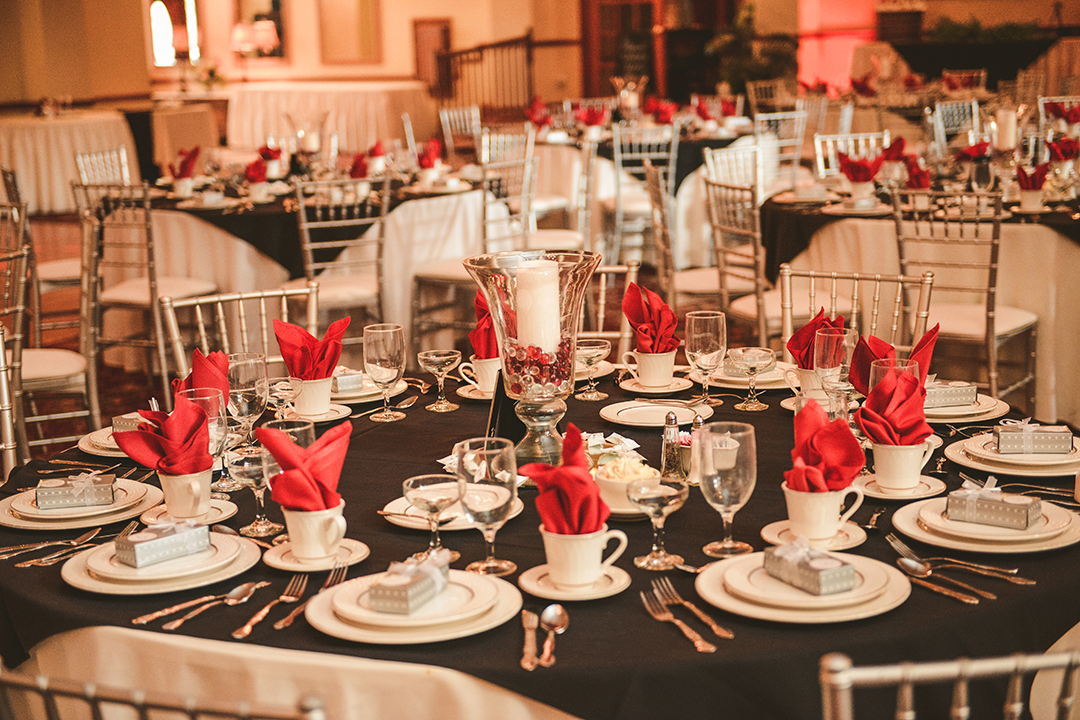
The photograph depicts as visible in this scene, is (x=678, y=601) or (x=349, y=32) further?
(x=349, y=32)

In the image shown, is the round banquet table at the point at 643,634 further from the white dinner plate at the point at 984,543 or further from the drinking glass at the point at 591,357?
the drinking glass at the point at 591,357

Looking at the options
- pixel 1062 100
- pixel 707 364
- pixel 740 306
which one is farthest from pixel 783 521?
pixel 1062 100

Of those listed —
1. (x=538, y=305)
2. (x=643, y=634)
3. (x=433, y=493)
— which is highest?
(x=538, y=305)

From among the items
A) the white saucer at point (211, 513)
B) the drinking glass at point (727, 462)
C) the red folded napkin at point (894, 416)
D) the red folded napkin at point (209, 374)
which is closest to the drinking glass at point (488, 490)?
the drinking glass at point (727, 462)

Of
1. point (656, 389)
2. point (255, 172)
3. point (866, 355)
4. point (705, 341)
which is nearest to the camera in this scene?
point (866, 355)

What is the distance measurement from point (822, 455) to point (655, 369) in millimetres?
874

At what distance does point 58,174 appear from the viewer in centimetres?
1136

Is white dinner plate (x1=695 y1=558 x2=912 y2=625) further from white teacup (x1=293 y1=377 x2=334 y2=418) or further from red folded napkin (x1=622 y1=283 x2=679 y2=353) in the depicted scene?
white teacup (x1=293 y1=377 x2=334 y2=418)

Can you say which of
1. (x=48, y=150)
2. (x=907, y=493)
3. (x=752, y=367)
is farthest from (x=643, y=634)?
(x=48, y=150)

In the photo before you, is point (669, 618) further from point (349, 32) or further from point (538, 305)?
point (349, 32)

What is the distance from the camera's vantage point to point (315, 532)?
5.09ft

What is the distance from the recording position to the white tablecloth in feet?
36.5

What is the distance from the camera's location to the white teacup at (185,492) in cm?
173

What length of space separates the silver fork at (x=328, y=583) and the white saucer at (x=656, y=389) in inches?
40.3
